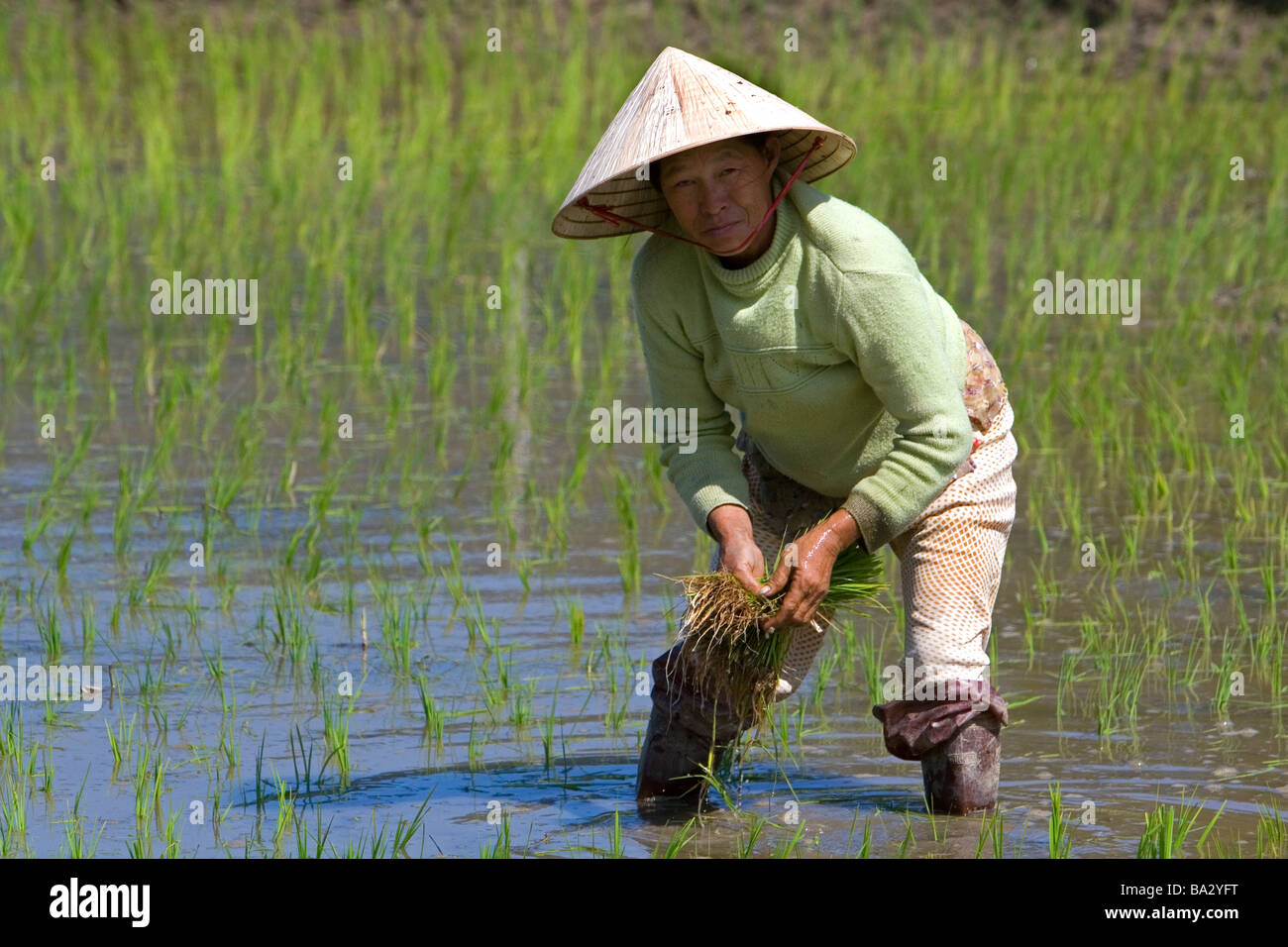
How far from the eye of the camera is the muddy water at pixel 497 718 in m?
3.36

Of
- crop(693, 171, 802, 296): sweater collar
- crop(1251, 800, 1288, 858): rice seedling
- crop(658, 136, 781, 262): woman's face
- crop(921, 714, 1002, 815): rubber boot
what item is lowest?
crop(1251, 800, 1288, 858): rice seedling

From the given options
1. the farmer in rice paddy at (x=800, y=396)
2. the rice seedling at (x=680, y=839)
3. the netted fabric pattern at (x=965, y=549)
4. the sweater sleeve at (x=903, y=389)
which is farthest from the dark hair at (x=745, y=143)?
the rice seedling at (x=680, y=839)

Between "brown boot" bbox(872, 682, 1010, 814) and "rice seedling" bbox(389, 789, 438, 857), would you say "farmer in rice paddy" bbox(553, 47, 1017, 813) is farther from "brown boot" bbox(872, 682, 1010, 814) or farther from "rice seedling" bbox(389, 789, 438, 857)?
"rice seedling" bbox(389, 789, 438, 857)

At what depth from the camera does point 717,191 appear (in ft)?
10.00

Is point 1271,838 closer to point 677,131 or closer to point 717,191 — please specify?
point 717,191

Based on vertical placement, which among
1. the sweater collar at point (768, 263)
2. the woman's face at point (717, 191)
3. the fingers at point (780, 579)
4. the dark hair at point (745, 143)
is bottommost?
the fingers at point (780, 579)

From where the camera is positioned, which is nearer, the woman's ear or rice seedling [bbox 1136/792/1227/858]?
rice seedling [bbox 1136/792/1227/858]

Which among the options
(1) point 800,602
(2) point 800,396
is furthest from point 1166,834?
(2) point 800,396

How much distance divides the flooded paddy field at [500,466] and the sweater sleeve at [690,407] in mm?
543

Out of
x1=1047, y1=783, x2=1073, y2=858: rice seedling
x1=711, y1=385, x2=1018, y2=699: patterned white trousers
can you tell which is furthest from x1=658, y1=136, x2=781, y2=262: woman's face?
x1=1047, y1=783, x2=1073, y2=858: rice seedling

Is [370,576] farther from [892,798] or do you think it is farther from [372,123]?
[372,123]

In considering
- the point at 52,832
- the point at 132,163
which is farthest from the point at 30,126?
the point at 52,832

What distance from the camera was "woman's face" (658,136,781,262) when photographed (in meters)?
3.04

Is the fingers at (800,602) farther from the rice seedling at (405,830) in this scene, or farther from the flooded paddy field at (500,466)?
the rice seedling at (405,830)
